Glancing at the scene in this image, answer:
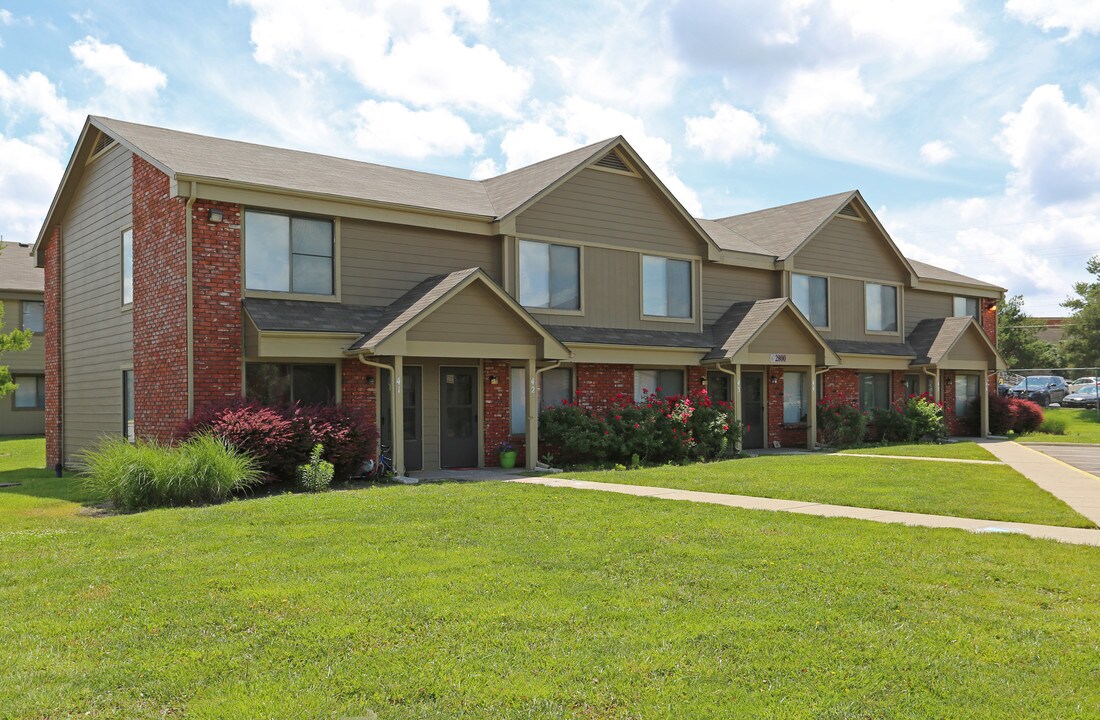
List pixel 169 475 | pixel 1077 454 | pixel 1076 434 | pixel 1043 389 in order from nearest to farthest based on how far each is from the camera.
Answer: pixel 169 475 < pixel 1077 454 < pixel 1076 434 < pixel 1043 389

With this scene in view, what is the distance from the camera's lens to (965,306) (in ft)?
105

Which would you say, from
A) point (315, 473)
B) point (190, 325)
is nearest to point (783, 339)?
point (315, 473)

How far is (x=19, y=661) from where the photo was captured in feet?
18.0

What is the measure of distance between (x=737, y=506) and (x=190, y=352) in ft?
30.5

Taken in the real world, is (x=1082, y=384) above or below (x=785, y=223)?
below

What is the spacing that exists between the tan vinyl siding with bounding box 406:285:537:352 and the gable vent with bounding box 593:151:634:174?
543cm

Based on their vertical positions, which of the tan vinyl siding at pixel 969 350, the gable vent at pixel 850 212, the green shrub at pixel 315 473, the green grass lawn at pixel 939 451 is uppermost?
the gable vent at pixel 850 212

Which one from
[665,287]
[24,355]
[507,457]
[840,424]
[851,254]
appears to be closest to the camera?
[507,457]

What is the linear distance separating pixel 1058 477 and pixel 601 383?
913 centimetres

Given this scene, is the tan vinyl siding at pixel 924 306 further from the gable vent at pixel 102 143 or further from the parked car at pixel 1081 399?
the gable vent at pixel 102 143

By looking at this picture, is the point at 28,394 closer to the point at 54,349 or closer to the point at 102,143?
the point at 54,349

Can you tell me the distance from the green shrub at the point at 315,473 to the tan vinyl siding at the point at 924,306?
21.2 meters

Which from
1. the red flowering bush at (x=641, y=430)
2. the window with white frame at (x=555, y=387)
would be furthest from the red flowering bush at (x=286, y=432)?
the window with white frame at (x=555, y=387)

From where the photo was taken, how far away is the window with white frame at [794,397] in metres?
24.8
